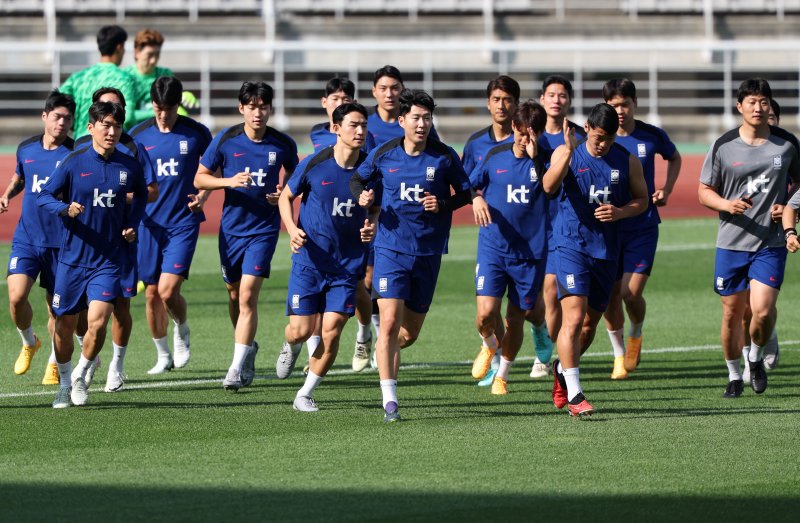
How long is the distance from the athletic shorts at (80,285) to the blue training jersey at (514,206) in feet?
8.78

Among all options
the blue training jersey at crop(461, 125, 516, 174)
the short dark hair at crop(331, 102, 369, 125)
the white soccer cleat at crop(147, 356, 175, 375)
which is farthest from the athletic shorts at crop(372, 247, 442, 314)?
the white soccer cleat at crop(147, 356, 175, 375)

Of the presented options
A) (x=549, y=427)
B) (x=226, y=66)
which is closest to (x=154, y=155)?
(x=549, y=427)

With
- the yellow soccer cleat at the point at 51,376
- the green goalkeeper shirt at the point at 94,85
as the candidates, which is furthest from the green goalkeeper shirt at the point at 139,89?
the yellow soccer cleat at the point at 51,376

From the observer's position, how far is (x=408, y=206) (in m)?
10.0

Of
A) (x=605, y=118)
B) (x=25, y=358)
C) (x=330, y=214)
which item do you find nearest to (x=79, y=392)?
(x=25, y=358)

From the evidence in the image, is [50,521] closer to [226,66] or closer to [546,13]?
[226,66]

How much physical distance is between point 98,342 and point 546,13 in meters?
31.8

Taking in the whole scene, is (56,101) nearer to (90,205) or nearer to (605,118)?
(90,205)

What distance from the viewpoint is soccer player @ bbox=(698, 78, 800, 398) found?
10.7 metres

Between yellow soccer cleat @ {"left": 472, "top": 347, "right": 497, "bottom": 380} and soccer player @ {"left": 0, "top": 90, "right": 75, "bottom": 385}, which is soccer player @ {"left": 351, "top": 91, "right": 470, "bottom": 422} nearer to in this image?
yellow soccer cleat @ {"left": 472, "top": 347, "right": 497, "bottom": 380}

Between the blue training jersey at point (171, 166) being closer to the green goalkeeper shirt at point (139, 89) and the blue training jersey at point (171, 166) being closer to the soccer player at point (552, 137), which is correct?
the green goalkeeper shirt at point (139, 89)

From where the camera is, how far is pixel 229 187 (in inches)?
445

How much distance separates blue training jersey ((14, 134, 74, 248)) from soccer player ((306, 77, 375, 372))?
205 cm

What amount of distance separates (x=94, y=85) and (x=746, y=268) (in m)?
6.16
